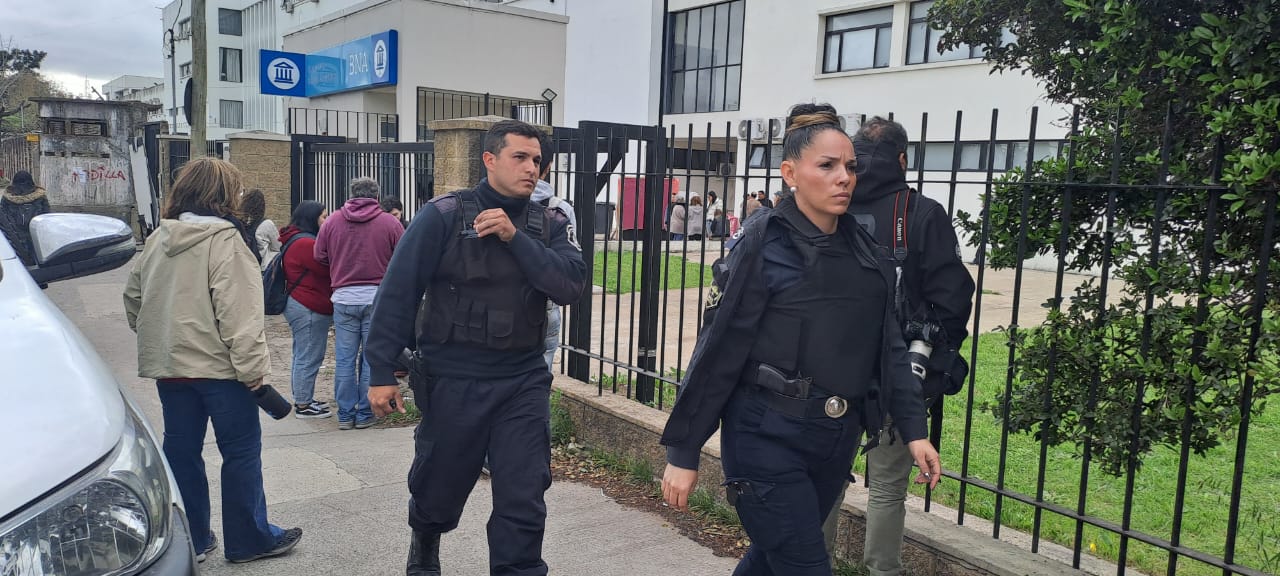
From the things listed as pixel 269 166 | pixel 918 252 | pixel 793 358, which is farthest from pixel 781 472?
pixel 269 166

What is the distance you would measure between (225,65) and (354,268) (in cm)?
5457

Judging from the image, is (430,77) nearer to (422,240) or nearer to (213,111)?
(422,240)

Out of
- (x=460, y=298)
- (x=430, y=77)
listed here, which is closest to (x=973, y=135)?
(x=430, y=77)

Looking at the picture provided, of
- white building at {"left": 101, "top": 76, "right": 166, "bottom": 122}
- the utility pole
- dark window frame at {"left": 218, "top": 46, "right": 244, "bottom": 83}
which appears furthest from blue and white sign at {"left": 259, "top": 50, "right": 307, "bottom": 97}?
white building at {"left": 101, "top": 76, "right": 166, "bottom": 122}

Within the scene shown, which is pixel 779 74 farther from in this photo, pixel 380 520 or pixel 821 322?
pixel 821 322

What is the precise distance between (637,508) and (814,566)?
2237 mm

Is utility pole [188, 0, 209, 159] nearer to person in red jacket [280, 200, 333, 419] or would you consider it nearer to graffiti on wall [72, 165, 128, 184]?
person in red jacket [280, 200, 333, 419]

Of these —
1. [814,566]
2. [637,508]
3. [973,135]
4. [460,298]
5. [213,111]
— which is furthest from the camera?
[213,111]

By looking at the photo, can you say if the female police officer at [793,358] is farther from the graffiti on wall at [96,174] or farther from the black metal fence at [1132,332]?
the graffiti on wall at [96,174]

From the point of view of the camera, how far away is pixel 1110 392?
3.23 meters

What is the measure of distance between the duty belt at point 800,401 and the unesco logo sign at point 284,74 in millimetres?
23186

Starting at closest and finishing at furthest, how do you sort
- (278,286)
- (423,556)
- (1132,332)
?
1. (1132,332)
2. (423,556)
3. (278,286)

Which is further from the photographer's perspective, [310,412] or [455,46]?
[455,46]

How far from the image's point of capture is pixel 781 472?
2.74m
